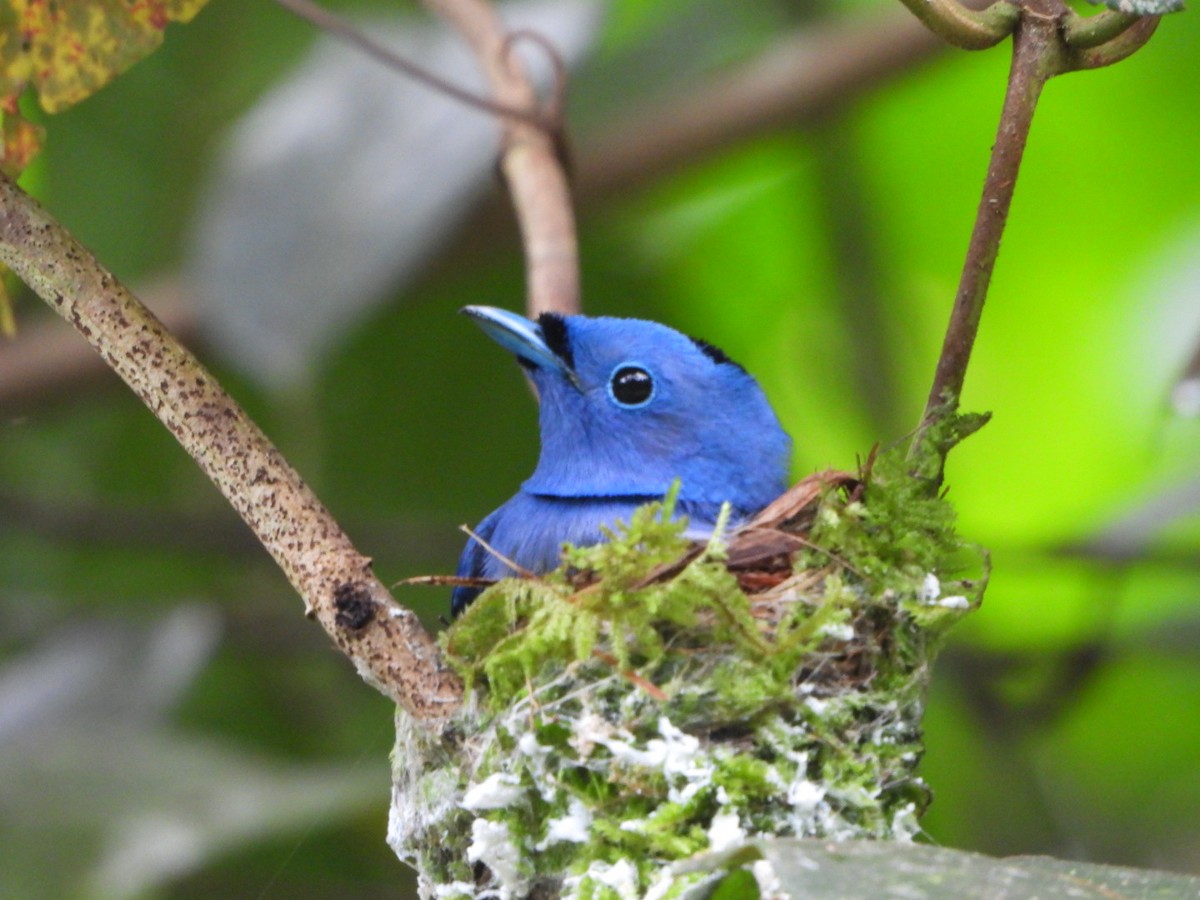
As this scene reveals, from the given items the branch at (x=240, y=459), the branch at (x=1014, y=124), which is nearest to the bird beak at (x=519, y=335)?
the branch at (x=240, y=459)

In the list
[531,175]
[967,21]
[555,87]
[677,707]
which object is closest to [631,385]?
[531,175]

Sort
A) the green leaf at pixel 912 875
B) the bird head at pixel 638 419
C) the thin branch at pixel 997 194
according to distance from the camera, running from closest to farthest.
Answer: the green leaf at pixel 912 875
the thin branch at pixel 997 194
the bird head at pixel 638 419

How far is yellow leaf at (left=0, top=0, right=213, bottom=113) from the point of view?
2445mm

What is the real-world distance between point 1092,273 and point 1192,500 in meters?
1.48

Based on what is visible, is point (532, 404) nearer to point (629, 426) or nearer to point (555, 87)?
point (555, 87)

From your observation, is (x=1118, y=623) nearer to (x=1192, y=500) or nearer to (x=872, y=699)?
(x=1192, y=500)

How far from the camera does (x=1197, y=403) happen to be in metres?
2.78

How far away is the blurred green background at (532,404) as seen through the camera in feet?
13.4

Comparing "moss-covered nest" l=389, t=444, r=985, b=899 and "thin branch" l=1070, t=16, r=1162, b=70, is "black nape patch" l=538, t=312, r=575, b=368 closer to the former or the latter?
"moss-covered nest" l=389, t=444, r=985, b=899

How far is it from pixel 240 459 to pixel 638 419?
1466 millimetres

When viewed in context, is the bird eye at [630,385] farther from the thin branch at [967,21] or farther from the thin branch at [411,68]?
the thin branch at [967,21]

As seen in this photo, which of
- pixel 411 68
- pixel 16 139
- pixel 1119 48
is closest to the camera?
pixel 1119 48

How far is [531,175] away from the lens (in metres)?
3.47

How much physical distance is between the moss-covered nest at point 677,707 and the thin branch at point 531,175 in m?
1.11
